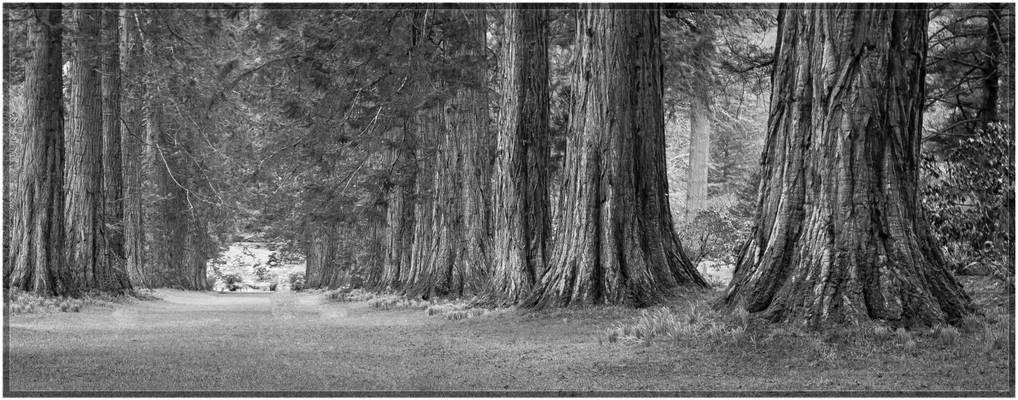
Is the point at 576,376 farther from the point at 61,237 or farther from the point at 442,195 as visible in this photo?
the point at 61,237

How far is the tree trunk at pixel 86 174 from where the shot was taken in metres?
17.9

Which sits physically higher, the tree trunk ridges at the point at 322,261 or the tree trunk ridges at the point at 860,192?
the tree trunk ridges at the point at 860,192

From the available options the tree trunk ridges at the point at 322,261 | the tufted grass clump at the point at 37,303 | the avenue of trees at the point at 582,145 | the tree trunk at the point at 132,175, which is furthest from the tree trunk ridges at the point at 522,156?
the tree trunk ridges at the point at 322,261

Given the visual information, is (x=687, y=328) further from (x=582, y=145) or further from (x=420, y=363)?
(x=582, y=145)

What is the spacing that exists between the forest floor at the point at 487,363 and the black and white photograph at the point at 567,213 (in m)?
0.04

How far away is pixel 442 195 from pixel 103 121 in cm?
838

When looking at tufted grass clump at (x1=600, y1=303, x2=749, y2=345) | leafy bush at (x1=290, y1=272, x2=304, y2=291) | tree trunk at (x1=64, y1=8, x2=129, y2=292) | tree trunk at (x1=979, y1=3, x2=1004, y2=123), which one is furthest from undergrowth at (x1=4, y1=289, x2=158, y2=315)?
leafy bush at (x1=290, y1=272, x2=304, y2=291)

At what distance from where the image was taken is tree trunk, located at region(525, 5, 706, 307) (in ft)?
37.8

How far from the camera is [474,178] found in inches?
655

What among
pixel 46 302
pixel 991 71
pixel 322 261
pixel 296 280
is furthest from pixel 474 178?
pixel 296 280

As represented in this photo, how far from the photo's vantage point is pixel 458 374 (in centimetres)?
722

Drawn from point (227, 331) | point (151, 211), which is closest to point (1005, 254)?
point (227, 331)

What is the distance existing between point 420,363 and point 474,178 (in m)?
Answer: 8.86

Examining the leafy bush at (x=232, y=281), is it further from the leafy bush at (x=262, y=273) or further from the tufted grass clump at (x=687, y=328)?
the tufted grass clump at (x=687, y=328)
